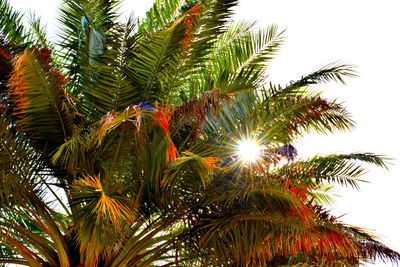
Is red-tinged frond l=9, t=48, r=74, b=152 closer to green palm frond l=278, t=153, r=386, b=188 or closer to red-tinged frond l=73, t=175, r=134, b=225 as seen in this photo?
red-tinged frond l=73, t=175, r=134, b=225

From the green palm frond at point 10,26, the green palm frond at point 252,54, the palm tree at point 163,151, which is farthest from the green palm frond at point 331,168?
the green palm frond at point 10,26

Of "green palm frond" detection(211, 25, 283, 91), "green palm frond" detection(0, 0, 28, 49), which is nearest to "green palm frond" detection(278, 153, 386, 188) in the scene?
"green palm frond" detection(211, 25, 283, 91)

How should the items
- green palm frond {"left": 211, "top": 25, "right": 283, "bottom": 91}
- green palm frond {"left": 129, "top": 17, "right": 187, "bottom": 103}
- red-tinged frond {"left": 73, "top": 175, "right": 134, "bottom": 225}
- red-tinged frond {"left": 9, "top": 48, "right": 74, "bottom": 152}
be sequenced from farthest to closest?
green palm frond {"left": 211, "top": 25, "right": 283, "bottom": 91}
green palm frond {"left": 129, "top": 17, "right": 187, "bottom": 103}
red-tinged frond {"left": 9, "top": 48, "right": 74, "bottom": 152}
red-tinged frond {"left": 73, "top": 175, "right": 134, "bottom": 225}

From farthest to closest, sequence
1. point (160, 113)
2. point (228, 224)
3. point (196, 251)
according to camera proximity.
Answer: point (196, 251) → point (228, 224) → point (160, 113)

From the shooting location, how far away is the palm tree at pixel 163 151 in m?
4.89

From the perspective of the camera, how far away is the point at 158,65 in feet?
17.9

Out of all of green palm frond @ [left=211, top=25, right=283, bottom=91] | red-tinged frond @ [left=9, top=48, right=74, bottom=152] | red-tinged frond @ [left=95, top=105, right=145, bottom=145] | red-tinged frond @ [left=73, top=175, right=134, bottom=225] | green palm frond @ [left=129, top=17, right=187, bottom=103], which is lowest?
red-tinged frond @ [left=73, top=175, right=134, bottom=225]

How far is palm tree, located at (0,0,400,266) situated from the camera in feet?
16.0

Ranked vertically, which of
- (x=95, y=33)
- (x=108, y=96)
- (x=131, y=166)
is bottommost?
(x=131, y=166)

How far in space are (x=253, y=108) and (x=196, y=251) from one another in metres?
2.03

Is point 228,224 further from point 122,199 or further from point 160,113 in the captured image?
point 160,113

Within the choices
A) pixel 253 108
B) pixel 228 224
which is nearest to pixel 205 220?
pixel 228 224

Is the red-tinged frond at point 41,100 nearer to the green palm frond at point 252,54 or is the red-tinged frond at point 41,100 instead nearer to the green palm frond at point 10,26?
the green palm frond at point 10,26

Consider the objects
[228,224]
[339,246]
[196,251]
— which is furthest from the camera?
[196,251]
